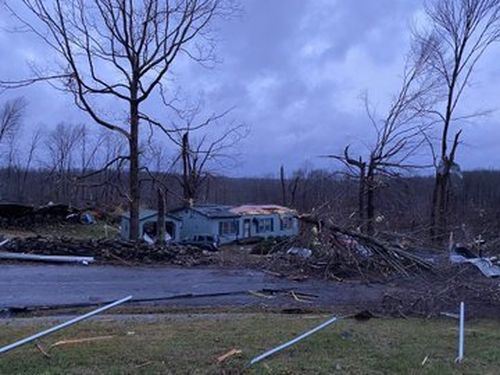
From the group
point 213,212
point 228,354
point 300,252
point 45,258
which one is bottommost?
point 45,258

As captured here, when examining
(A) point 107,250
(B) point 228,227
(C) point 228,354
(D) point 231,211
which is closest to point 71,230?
(B) point 228,227

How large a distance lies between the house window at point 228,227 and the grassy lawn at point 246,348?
31.5m

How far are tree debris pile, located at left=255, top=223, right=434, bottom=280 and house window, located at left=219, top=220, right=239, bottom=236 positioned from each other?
81.6ft

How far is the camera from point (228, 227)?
132ft

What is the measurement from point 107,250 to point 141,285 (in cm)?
451

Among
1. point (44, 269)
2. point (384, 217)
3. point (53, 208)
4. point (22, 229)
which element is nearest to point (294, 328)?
point (44, 269)

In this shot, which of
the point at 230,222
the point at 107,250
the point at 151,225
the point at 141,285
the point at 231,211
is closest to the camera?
the point at 141,285

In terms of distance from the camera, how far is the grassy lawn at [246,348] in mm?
5082

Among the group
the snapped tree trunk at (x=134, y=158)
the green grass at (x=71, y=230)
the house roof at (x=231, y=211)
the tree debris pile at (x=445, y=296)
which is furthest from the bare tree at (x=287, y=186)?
the tree debris pile at (x=445, y=296)

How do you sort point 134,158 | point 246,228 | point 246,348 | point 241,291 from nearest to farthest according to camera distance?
point 246,348 → point 241,291 → point 134,158 → point 246,228

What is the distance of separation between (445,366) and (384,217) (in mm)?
11383

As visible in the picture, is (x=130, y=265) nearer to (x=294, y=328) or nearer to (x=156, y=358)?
(x=294, y=328)

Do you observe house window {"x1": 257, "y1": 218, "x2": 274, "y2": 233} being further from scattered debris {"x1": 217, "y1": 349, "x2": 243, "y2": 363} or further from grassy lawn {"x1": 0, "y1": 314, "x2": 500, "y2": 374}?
scattered debris {"x1": 217, "y1": 349, "x2": 243, "y2": 363}

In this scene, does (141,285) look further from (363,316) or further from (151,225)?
(151,225)
